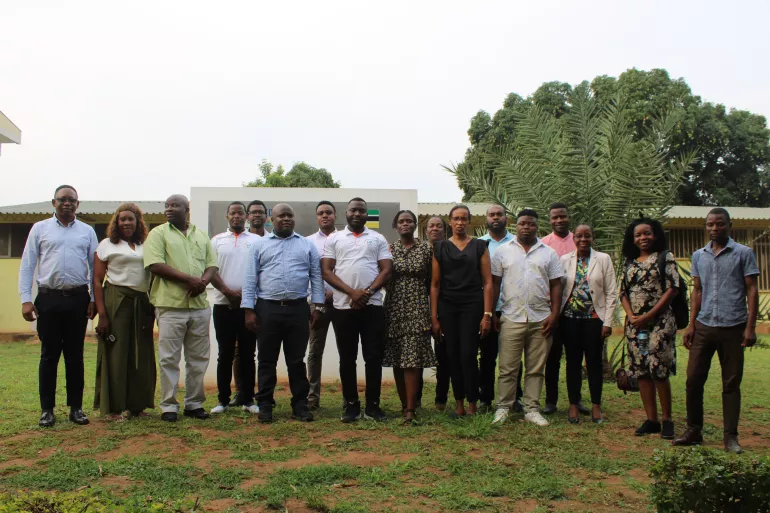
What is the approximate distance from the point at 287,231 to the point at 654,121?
16.4 feet

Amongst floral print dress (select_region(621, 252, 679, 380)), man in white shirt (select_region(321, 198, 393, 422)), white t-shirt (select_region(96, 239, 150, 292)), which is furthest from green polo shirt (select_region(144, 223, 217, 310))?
floral print dress (select_region(621, 252, 679, 380))

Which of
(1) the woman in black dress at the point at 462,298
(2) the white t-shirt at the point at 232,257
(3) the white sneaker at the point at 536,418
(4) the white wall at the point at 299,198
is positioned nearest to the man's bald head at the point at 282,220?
(2) the white t-shirt at the point at 232,257

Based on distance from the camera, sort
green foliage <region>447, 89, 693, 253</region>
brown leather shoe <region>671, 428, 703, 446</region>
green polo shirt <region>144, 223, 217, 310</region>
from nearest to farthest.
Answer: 1. brown leather shoe <region>671, 428, 703, 446</region>
2. green polo shirt <region>144, 223, 217, 310</region>
3. green foliage <region>447, 89, 693, 253</region>

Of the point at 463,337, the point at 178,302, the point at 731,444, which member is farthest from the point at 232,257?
the point at 731,444

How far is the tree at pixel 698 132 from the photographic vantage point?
74.3 ft

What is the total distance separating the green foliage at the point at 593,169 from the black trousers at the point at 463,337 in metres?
2.69

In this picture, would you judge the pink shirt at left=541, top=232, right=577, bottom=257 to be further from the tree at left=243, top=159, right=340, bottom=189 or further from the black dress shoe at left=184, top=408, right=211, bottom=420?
the tree at left=243, top=159, right=340, bottom=189

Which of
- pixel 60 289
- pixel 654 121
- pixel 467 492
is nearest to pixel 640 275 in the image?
pixel 467 492

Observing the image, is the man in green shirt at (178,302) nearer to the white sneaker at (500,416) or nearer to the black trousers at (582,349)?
the white sneaker at (500,416)

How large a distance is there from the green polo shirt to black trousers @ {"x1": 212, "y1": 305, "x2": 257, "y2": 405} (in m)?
0.44

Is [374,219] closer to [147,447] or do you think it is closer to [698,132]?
[147,447]

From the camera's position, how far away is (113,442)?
518 cm

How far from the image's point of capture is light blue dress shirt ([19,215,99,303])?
19.0 feet

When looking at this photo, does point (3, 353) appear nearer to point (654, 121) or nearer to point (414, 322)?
point (414, 322)
